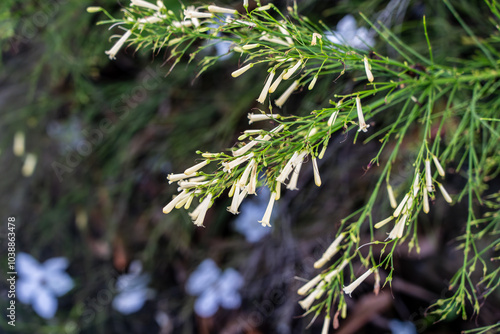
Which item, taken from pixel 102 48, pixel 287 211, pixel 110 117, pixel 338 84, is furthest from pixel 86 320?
pixel 338 84

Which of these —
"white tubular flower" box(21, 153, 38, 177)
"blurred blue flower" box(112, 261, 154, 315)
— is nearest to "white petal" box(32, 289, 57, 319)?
"blurred blue flower" box(112, 261, 154, 315)

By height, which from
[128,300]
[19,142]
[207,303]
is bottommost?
[207,303]

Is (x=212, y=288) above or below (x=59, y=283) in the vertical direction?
below

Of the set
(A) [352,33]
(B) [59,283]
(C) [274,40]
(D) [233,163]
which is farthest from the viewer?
(B) [59,283]

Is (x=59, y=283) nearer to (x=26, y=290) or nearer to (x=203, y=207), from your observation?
(x=26, y=290)

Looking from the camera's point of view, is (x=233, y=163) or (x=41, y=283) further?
(x=41, y=283)

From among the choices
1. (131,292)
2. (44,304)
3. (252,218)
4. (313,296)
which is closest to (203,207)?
(313,296)

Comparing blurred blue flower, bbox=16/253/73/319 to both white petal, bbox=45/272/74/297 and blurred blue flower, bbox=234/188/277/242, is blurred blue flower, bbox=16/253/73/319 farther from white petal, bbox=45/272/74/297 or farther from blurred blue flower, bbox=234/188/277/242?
blurred blue flower, bbox=234/188/277/242
